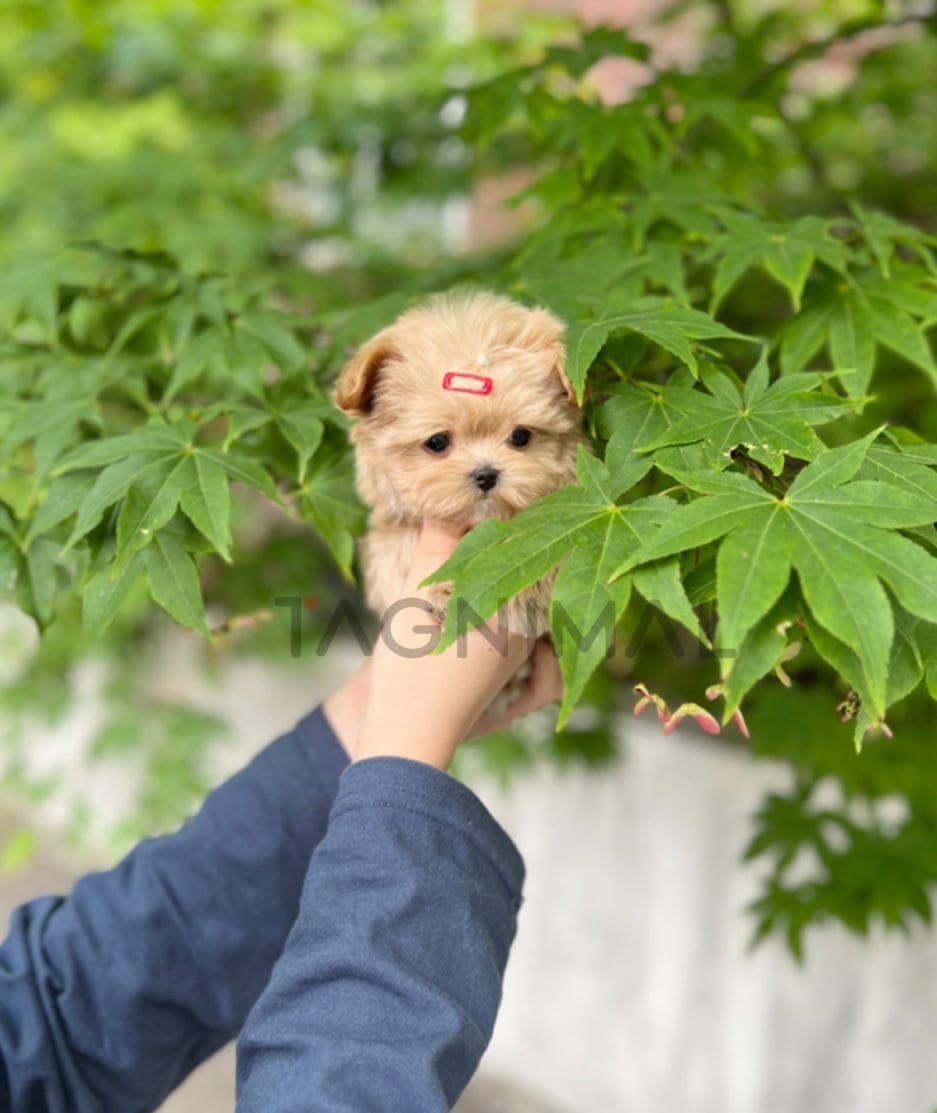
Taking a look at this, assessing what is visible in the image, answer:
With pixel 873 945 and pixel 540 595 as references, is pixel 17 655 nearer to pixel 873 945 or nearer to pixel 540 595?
pixel 873 945

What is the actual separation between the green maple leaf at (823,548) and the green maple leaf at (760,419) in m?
0.06

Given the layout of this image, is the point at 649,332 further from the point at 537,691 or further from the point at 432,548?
the point at 537,691

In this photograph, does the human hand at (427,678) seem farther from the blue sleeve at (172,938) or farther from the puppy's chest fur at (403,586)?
the blue sleeve at (172,938)

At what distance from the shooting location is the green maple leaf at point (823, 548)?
2.47 ft

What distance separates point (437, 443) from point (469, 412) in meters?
0.05

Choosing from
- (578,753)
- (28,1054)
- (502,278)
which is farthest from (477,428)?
(578,753)

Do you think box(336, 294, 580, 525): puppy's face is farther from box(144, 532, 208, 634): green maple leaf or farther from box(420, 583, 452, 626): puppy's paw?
box(144, 532, 208, 634): green maple leaf

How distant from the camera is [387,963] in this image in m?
0.84

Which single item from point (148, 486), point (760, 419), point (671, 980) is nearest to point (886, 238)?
point (760, 419)

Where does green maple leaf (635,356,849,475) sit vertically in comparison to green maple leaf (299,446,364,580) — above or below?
above

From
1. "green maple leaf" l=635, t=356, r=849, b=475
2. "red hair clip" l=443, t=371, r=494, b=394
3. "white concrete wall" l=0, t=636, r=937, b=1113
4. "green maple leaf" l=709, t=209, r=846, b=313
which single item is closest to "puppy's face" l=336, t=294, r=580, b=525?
"red hair clip" l=443, t=371, r=494, b=394

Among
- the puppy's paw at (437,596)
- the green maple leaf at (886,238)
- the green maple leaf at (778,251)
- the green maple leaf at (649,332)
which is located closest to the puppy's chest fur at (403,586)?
the puppy's paw at (437,596)

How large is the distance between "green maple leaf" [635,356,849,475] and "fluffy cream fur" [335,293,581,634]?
12 centimetres

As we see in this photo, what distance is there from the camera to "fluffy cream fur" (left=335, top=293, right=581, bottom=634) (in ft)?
3.37
